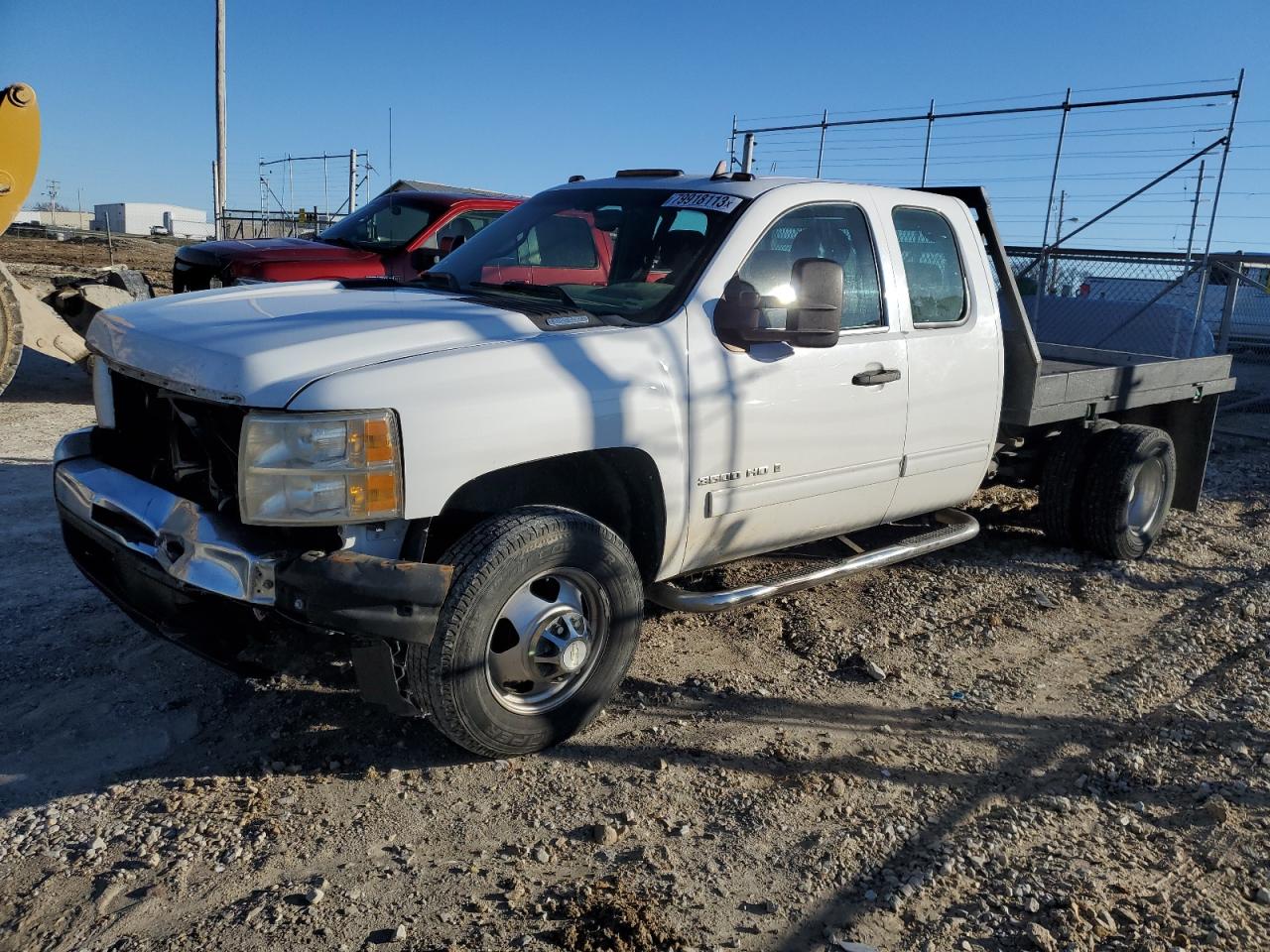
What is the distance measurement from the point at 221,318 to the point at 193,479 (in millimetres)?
561

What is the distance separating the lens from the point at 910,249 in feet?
15.4

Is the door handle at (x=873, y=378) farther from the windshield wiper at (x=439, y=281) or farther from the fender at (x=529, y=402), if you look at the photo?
the windshield wiper at (x=439, y=281)

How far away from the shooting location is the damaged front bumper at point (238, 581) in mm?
2955

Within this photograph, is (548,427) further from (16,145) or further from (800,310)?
(16,145)

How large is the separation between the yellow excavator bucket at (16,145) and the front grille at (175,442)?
6.90 meters

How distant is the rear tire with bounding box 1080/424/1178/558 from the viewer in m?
5.84

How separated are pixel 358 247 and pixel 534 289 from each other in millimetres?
6061

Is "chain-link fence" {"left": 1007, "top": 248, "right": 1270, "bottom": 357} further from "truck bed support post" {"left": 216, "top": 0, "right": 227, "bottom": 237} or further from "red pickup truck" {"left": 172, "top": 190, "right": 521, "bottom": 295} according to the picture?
"truck bed support post" {"left": 216, "top": 0, "right": 227, "bottom": 237}

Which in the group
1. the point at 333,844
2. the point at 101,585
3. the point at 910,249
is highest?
the point at 910,249

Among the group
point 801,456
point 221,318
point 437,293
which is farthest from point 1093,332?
point 221,318

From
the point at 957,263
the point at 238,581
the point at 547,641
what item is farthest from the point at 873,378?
the point at 238,581

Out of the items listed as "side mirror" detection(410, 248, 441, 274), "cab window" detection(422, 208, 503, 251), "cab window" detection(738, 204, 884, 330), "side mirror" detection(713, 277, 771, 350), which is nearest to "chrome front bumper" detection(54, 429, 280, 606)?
"side mirror" detection(713, 277, 771, 350)

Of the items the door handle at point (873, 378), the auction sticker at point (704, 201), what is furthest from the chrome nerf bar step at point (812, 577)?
the auction sticker at point (704, 201)

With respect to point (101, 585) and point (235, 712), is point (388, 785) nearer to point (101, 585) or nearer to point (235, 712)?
point (235, 712)
